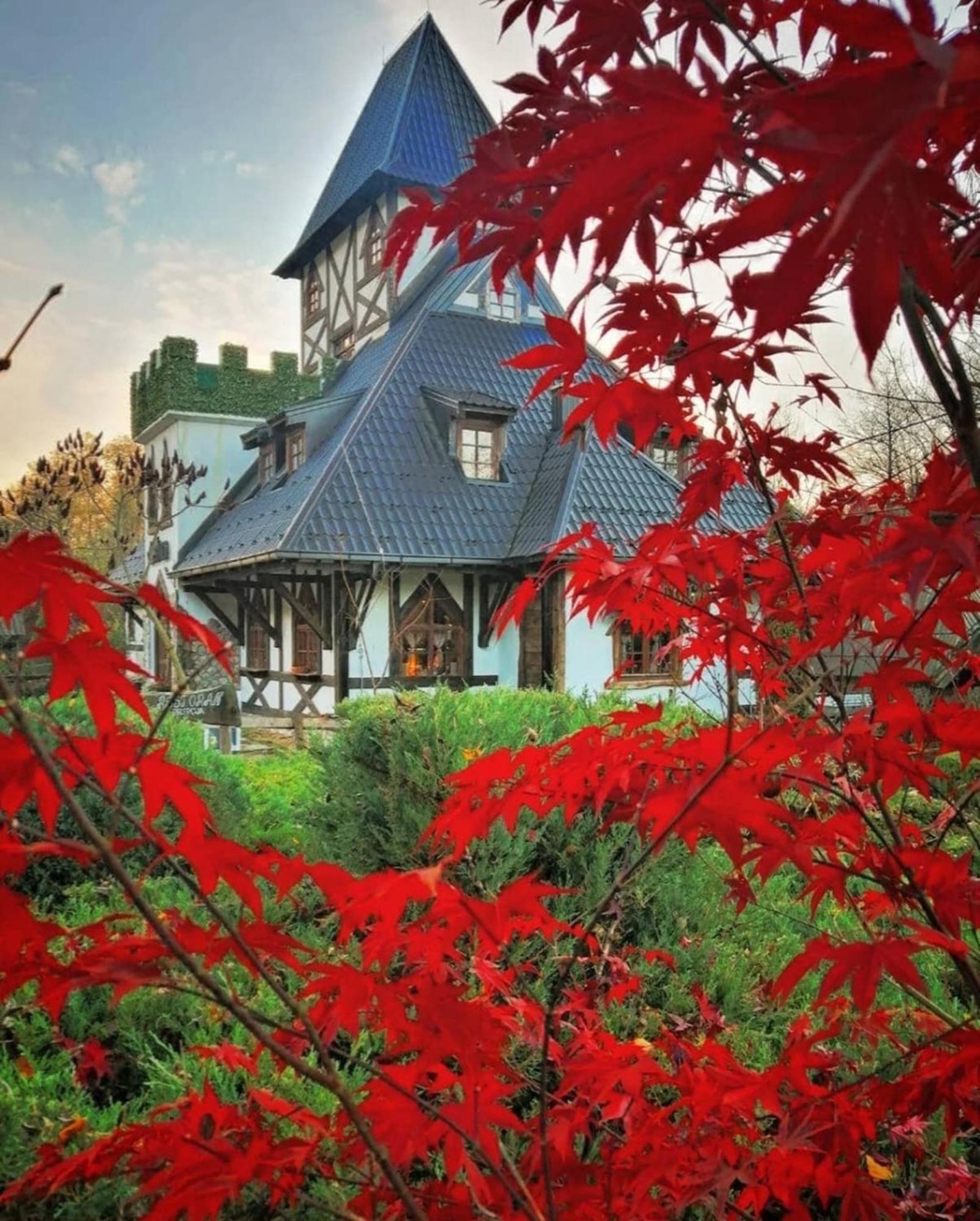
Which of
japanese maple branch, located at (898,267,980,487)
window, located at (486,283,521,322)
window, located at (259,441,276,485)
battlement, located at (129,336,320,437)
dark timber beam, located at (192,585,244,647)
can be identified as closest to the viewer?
japanese maple branch, located at (898,267,980,487)

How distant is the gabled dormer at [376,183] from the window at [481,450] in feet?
10.9

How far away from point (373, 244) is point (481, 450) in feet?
16.3

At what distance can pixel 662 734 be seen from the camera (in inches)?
67.8

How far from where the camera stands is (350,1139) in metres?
1.54

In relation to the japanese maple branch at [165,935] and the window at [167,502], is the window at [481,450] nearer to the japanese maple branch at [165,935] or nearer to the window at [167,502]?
the window at [167,502]

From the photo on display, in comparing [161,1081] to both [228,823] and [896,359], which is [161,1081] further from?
[896,359]

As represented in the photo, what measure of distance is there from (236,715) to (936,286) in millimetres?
11322

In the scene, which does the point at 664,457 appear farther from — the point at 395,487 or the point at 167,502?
the point at 167,502

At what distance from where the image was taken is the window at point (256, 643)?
13602 millimetres

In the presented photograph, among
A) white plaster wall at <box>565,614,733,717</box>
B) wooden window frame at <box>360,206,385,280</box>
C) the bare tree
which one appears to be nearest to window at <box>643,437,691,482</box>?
the bare tree

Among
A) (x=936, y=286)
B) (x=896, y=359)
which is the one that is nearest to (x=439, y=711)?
(x=936, y=286)

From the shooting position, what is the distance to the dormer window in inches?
498

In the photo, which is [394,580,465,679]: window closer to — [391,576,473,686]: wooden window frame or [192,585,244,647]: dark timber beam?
[391,576,473,686]: wooden window frame

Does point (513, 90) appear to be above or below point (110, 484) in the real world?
below
